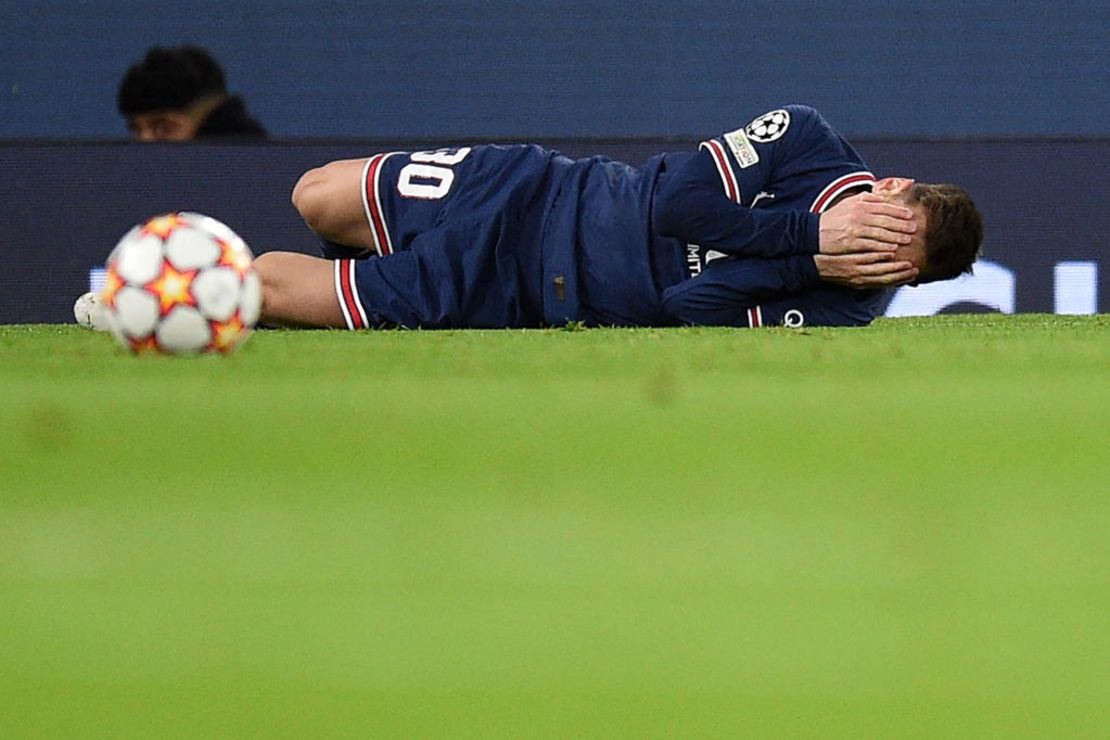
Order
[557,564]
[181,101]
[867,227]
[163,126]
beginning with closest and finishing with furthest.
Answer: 1. [557,564]
2. [867,227]
3. [163,126]
4. [181,101]

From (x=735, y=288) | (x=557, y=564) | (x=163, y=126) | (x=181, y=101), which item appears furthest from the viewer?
(x=181, y=101)

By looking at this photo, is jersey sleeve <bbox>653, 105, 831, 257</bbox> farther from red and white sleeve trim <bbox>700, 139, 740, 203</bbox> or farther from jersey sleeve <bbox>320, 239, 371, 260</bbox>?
jersey sleeve <bbox>320, 239, 371, 260</bbox>

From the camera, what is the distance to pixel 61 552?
0.79m

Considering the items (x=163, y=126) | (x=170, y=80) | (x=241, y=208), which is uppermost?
(x=170, y=80)

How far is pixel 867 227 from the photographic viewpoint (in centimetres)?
248

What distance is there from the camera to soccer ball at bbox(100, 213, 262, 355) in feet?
6.12

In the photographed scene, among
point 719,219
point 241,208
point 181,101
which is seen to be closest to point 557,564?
point 719,219

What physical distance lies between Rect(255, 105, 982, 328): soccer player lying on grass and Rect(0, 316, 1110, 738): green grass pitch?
1.22 m

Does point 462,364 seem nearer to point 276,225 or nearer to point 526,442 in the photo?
point 526,442

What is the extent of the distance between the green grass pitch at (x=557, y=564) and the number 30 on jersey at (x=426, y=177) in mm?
1467

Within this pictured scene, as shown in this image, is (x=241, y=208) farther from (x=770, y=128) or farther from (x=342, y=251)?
(x=770, y=128)

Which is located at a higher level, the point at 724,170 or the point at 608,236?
the point at 724,170

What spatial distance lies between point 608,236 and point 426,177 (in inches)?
14.3

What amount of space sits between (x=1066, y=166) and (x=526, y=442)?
11.3 feet
